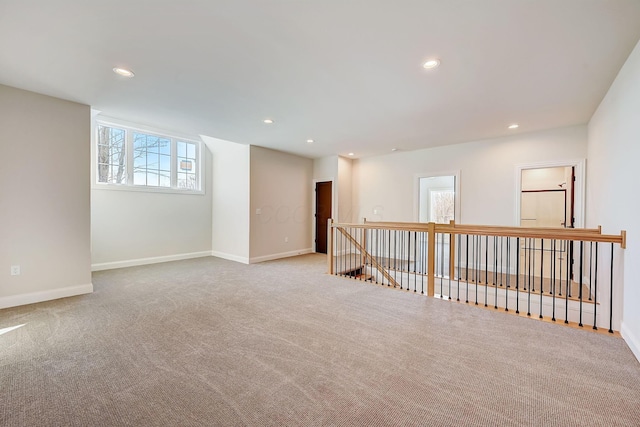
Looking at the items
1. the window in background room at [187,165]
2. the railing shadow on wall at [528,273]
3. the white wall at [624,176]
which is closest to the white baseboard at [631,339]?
the white wall at [624,176]

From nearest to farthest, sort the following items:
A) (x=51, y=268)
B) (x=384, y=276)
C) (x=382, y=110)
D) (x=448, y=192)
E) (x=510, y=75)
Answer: (x=510, y=75) < (x=51, y=268) < (x=382, y=110) < (x=384, y=276) < (x=448, y=192)

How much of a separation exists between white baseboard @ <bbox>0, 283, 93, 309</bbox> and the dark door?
4.83 meters

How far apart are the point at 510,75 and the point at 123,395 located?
168 inches

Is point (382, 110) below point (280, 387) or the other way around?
the other way around

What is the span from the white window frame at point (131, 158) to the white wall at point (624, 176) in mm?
7015

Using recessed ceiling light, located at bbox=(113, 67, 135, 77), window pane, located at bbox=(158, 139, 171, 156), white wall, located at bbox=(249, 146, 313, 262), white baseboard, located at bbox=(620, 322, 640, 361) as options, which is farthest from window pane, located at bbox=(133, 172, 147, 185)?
white baseboard, located at bbox=(620, 322, 640, 361)

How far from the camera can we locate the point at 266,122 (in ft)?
14.4

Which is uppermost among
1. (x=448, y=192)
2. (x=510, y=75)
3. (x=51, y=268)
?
(x=510, y=75)

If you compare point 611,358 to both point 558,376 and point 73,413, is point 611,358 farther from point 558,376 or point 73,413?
point 73,413

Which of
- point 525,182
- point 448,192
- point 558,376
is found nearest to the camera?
point 558,376

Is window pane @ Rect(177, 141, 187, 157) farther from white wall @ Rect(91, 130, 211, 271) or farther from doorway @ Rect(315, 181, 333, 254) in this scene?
doorway @ Rect(315, 181, 333, 254)

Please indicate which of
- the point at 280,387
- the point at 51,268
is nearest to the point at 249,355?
the point at 280,387

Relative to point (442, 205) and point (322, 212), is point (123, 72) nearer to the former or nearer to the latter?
point (322, 212)

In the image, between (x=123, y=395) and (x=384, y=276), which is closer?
(x=123, y=395)
